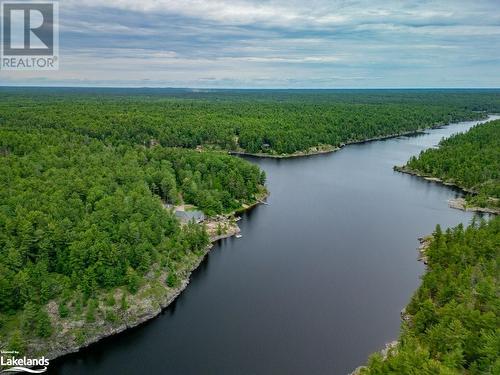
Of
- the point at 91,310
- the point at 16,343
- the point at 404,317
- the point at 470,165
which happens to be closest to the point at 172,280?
the point at 91,310

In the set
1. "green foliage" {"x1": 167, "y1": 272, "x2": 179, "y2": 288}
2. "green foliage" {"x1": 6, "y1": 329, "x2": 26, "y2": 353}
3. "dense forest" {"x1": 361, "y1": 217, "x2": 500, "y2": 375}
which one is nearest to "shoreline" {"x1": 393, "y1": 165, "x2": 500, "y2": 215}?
"dense forest" {"x1": 361, "y1": 217, "x2": 500, "y2": 375}

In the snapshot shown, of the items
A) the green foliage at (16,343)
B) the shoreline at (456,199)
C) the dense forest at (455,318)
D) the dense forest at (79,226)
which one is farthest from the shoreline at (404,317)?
the green foliage at (16,343)

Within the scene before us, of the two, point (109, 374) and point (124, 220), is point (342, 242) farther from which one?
point (109, 374)

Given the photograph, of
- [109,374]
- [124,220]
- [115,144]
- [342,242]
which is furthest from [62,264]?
[115,144]

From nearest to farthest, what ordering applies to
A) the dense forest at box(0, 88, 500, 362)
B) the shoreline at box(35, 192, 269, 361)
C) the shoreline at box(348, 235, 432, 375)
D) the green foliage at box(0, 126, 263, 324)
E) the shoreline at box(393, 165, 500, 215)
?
the shoreline at box(348, 235, 432, 375) → the shoreline at box(35, 192, 269, 361) → the dense forest at box(0, 88, 500, 362) → the green foliage at box(0, 126, 263, 324) → the shoreline at box(393, 165, 500, 215)

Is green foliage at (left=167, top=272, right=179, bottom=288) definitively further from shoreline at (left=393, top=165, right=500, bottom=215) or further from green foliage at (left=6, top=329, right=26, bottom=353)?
shoreline at (left=393, top=165, right=500, bottom=215)

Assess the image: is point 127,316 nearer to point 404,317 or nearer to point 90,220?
point 90,220
